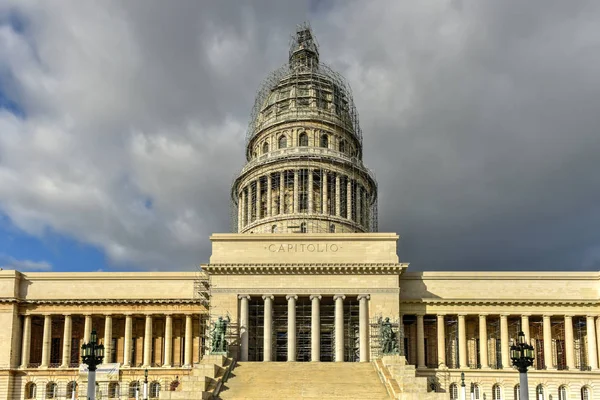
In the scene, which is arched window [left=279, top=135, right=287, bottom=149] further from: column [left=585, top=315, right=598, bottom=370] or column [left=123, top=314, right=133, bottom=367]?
column [left=585, top=315, right=598, bottom=370]

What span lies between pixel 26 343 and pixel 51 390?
534cm

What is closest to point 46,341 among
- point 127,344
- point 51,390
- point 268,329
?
point 51,390

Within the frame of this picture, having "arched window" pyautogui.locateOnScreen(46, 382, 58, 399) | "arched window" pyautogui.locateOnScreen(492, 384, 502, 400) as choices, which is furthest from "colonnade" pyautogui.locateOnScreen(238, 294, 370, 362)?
"arched window" pyautogui.locateOnScreen(46, 382, 58, 399)

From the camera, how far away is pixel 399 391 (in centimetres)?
4812

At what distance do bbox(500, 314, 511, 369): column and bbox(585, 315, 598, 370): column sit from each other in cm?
770

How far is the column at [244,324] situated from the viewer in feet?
212

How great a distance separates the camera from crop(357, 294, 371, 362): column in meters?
64.4

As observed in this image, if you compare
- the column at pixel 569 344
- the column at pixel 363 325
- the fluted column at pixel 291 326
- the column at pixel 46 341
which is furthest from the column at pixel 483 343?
the column at pixel 46 341

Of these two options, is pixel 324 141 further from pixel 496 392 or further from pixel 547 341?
pixel 496 392

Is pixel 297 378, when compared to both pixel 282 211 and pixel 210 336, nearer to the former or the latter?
pixel 210 336

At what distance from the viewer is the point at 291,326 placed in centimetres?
6556

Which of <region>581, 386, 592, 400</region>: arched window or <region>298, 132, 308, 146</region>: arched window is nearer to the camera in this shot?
<region>581, 386, 592, 400</region>: arched window

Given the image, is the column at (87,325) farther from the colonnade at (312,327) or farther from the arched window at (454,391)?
the arched window at (454,391)

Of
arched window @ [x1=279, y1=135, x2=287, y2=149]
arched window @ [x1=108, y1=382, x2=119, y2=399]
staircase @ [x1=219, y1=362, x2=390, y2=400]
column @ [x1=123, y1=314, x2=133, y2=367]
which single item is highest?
arched window @ [x1=279, y1=135, x2=287, y2=149]
